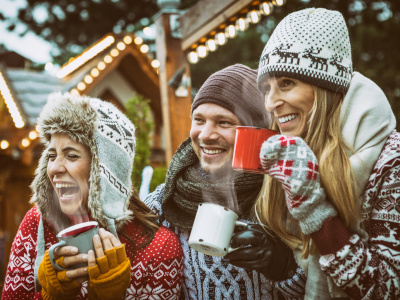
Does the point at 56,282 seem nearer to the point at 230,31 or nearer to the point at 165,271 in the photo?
the point at 165,271

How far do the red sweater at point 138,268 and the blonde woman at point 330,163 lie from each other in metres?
0.64

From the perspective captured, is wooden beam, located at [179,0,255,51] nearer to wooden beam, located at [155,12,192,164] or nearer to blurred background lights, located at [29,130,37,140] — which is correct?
wooden beam, located at [155,12,192,164]

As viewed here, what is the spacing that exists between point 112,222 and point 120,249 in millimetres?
323

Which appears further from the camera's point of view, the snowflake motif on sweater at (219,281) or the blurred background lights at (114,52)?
the blurred background lights at (114,52)

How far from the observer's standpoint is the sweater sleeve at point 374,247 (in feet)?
5.43

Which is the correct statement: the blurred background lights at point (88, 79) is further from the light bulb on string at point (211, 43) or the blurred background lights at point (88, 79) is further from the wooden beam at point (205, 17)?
the light bulb on string at point (211, 43)

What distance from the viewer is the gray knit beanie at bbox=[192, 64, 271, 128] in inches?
96.0

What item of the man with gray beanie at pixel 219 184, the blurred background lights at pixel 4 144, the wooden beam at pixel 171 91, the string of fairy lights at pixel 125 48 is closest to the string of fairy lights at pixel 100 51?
the string of fairy lights at pixel 125 48

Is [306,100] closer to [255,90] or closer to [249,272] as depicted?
[255,90]

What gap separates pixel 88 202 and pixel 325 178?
1.22m

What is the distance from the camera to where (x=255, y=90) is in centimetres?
253

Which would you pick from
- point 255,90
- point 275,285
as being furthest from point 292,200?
point 255,90

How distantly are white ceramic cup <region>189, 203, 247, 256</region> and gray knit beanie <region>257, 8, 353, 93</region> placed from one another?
63 cm

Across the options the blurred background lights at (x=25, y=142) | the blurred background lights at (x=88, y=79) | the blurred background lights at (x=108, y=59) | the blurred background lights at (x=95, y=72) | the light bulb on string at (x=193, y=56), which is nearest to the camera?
the light bulb on string at (x=193, y=56)
